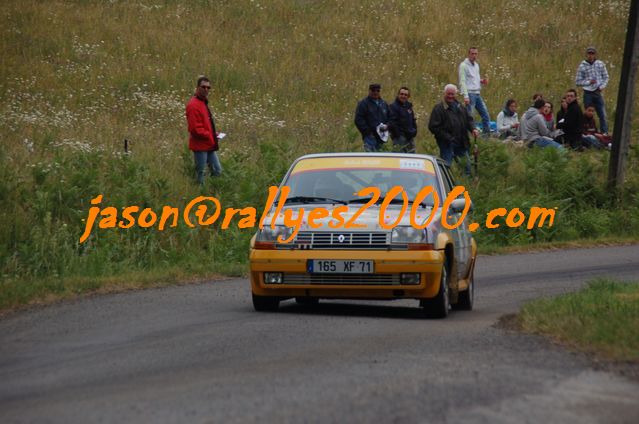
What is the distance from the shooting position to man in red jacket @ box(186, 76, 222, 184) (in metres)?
21.8

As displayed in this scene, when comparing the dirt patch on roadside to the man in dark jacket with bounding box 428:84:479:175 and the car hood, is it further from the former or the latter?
the man in dark jacket with bounding box 428:84:479:175

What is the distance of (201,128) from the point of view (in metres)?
21.7

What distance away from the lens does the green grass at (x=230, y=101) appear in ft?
62.1

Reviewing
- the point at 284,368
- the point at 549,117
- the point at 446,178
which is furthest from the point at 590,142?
the point at 284,368

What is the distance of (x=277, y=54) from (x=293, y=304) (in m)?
26.3

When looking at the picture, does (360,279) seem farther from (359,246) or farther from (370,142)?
(370,142)

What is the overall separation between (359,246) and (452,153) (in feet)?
43.7

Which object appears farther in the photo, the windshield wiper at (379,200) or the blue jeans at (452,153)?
the blue jeans at (452,153)

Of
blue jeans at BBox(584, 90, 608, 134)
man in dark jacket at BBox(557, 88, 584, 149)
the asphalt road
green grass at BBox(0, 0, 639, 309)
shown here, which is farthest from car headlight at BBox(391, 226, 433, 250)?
blue jeans at BBox(584, 90, 608, 134)

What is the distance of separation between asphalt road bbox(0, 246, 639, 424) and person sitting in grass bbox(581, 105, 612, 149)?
683 inches

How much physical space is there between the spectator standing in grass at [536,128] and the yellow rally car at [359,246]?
16015 millimetres

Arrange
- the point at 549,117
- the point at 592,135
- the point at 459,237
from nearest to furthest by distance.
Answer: the point at 459,237 < the point at 549,117 < the point at 592,135

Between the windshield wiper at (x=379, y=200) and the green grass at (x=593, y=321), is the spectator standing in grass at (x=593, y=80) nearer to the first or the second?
the green grass at (x=593, y=321)

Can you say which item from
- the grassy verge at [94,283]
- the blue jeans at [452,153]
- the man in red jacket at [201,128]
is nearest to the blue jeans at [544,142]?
the blue jeans at [452,153]
